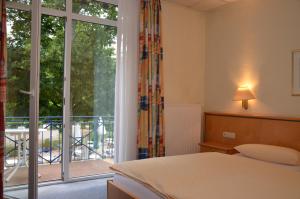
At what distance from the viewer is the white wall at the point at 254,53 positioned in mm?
3271

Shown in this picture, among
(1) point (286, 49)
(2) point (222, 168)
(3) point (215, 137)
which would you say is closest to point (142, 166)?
(2) point (222, 168)

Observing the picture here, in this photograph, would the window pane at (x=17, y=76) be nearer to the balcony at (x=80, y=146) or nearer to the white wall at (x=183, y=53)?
the balcony at (x=80, y=146)

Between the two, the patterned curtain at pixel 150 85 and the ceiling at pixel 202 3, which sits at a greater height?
the ceiling at pixel 202 3

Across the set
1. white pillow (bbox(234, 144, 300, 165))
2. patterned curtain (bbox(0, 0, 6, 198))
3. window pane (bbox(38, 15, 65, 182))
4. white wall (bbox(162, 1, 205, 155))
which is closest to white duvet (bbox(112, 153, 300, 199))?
white pillow (bbox(234, 144, 300, 165))

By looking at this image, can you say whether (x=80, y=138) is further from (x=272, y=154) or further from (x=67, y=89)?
(x=272, y=154)

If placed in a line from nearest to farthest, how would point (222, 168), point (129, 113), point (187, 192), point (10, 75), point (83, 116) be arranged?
1. point (187, 192)
2. point (222, 168)
3. point (10, 75)
4. point (129, 113)
5. point (83, 116)

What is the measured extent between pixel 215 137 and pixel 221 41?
5.03ft

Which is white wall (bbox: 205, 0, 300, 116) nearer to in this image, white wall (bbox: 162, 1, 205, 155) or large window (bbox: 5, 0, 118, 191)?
white wall (bbox: 162, 1, 205, 155)

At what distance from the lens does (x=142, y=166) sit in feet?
7.78

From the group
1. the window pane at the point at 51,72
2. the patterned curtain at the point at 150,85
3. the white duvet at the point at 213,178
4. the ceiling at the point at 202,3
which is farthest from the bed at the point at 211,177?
the ceiling at the point at 202,3

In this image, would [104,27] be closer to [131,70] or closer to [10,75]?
[131,70]

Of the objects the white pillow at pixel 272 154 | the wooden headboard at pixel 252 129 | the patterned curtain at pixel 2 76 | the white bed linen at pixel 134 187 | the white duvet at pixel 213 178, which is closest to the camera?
the white duvet at pixel 213 178

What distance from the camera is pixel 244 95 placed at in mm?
3605

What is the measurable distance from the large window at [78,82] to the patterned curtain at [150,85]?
55cm
